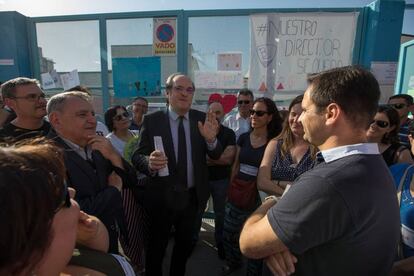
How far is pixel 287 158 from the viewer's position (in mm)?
2150

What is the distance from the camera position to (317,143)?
117 centimetres

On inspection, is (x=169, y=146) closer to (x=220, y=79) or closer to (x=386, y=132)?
(x=220, y=79)

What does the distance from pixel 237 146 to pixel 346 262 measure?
188 cm

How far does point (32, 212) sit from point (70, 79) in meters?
4.27

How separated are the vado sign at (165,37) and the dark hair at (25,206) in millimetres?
3493

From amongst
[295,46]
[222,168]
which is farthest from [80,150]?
[295,46]

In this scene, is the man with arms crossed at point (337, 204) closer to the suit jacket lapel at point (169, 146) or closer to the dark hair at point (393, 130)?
the suit jacket lapel at point (169, 146)

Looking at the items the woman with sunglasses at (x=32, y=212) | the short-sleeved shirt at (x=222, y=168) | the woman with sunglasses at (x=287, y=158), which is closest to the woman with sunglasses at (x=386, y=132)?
the woman with sunglasses at (x=287, y=158)

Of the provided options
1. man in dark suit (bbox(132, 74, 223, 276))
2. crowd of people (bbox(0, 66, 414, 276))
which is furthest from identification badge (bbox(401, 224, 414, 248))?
man in dark suit (bbox(132, 74, 223, 276))

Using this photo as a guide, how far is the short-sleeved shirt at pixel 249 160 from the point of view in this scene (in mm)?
2531

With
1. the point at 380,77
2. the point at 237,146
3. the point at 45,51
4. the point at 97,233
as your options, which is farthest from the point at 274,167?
the point at 45,51

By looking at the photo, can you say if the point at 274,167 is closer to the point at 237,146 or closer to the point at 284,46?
the point at 237,146

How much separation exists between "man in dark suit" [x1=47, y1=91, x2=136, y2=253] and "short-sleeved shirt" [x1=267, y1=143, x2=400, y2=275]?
3.33 feet

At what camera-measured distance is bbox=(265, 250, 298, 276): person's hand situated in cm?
103
